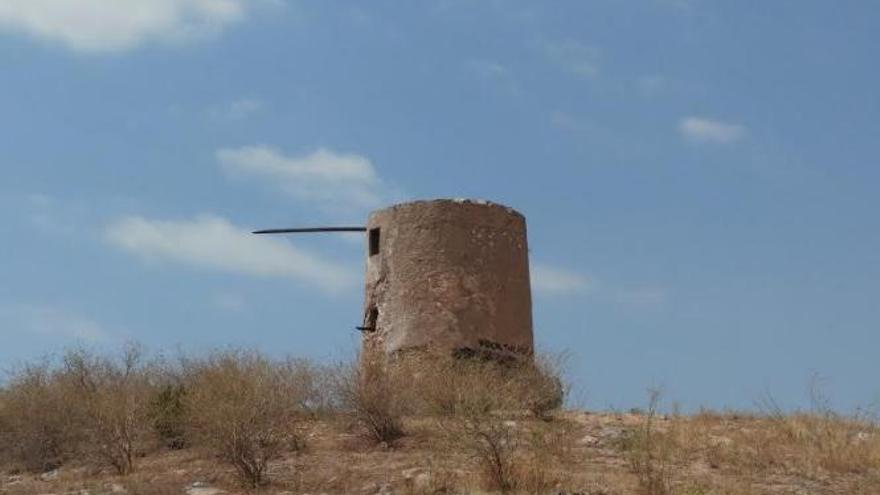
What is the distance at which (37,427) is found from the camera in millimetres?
14586

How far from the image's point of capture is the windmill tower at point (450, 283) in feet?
46.9

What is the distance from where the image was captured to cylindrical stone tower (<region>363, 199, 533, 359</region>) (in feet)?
46.9

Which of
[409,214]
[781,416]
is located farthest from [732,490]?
[409,214]

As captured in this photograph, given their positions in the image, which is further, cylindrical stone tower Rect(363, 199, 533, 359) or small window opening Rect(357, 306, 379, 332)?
small window opening Rect(357, 306, 379, 332)

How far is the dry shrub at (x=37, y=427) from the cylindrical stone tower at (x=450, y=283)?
415cm

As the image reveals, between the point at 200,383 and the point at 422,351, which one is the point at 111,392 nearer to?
the point at 200,383

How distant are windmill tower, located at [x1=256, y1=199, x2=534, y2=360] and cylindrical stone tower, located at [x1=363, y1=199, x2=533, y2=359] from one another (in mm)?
13

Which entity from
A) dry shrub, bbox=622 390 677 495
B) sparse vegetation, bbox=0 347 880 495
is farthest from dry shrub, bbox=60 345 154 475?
dry shrub, bbox=622 390 677 495

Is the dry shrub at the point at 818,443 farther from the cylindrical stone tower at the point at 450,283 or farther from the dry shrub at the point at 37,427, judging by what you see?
the dry shrub at the point at 37,427

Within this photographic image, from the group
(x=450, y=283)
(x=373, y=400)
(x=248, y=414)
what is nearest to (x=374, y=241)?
(x=450, y=283)

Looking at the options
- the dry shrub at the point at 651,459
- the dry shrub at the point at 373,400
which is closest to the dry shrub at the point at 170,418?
the dry shrub at the point at 373,400

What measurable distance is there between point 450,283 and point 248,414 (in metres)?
4.17

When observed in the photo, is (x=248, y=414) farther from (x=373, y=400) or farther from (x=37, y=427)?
(x=37, y=427)

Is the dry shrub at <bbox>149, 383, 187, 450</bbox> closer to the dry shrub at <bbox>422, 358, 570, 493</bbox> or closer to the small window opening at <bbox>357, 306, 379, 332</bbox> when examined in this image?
the small window opening at <bbox>357, 306, 379, 332</bbox>
